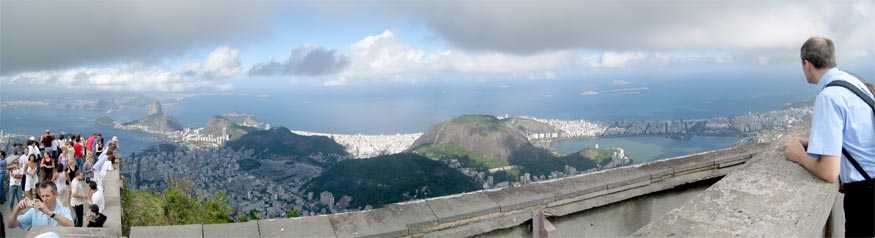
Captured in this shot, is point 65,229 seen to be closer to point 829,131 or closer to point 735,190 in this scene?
point 735,190

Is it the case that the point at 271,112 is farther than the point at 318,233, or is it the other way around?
the point at 271,112

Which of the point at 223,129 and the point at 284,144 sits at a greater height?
the point at 223,129

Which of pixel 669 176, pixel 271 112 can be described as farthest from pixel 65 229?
pixel 271 112

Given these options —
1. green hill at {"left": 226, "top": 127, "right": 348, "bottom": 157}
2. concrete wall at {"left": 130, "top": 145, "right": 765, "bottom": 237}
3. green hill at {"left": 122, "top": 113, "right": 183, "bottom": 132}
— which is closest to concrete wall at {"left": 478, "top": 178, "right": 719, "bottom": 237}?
concrete wall at {"left": 130, "top": 145, "right": 765, "bottom": 237}

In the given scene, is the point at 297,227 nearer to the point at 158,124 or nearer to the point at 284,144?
the point at 284,144

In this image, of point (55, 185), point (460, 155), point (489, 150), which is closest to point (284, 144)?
point (460, 155)

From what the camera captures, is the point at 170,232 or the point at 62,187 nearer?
the point at 170,232

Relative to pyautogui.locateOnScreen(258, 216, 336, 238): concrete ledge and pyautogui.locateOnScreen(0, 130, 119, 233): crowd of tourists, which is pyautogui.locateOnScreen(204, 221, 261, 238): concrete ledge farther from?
pyautogui.locateOnScreen(0, 130, 119, 233): crowd of tourists
